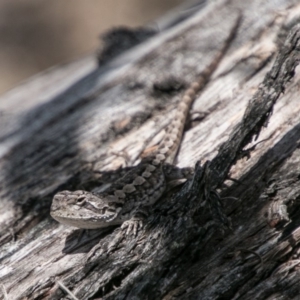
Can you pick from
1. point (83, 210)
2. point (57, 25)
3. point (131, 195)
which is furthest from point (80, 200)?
point (57, 25)

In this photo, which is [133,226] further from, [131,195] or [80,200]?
[131,195]

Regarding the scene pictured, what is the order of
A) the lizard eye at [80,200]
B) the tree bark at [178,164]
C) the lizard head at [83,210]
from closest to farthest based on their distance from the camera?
the tree bark at [178,164], the lizard head at [83,210], the lizard eye at [80,200]

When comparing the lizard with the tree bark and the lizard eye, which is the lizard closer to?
the lizard eye

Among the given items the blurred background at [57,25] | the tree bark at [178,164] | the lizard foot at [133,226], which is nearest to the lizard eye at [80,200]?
the tree bark at [178,164]

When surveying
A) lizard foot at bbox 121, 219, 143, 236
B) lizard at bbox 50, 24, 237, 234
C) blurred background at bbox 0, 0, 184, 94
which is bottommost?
lizard foot at bbox 121, 219, 143, 236

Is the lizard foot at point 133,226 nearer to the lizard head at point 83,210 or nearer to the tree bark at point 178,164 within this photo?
the tree bark at point 178,164

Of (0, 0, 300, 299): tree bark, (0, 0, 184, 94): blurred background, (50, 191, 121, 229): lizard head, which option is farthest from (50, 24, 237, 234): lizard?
(0, 0, 184, 94): blurred background

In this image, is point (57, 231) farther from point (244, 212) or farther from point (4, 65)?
point (4, 65)
